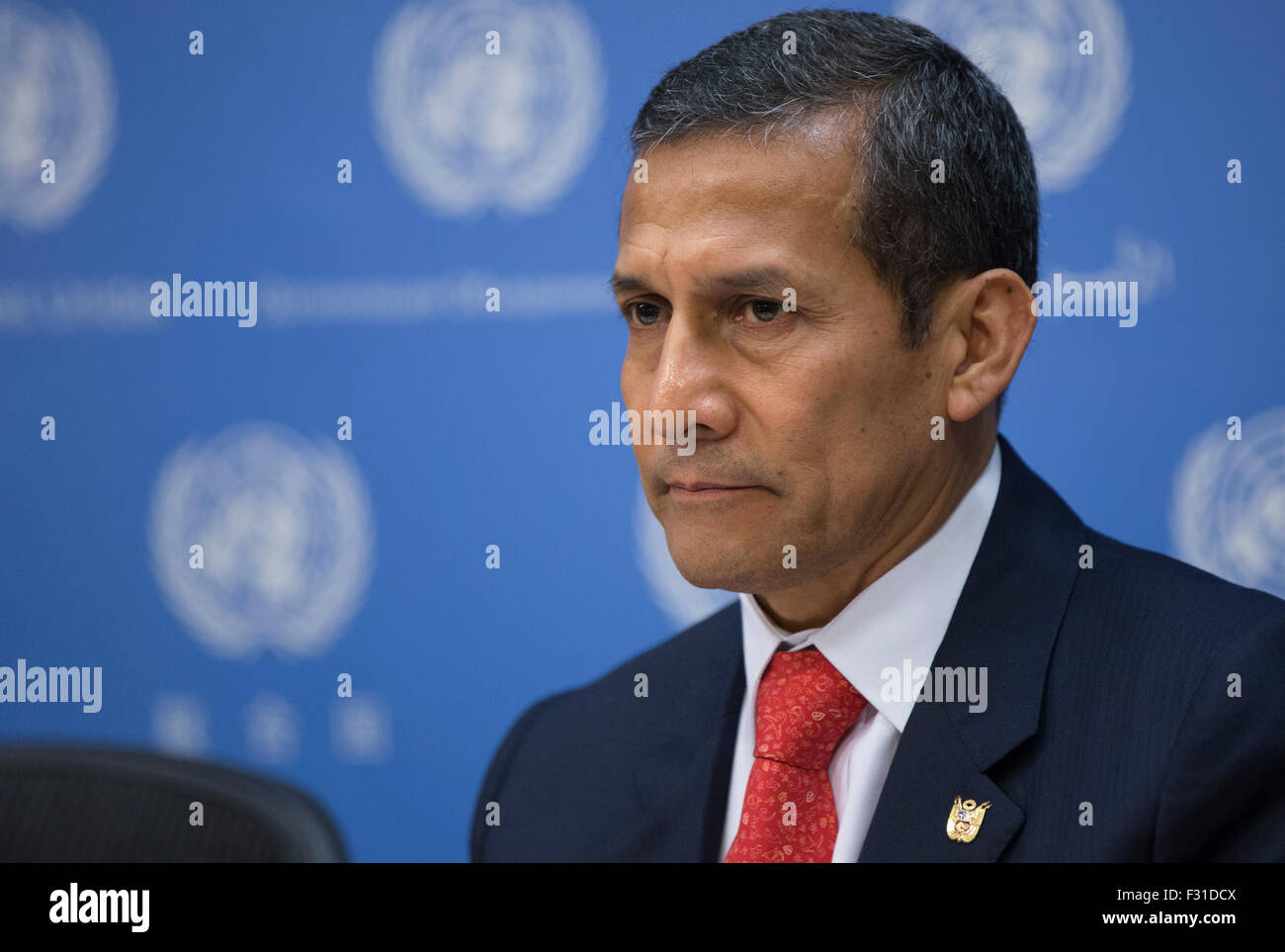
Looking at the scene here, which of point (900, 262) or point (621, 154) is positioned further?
point (621, 154)

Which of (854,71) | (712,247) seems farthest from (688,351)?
(854,71)

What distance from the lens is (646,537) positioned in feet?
7.08

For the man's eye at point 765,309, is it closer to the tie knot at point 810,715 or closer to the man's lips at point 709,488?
the man's lips at point 709,488

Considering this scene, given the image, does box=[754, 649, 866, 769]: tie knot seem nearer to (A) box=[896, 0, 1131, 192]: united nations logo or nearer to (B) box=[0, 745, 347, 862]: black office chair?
(B) box=[0, 745, 347, 862]: black office chair

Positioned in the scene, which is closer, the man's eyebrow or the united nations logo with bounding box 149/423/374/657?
the man's eyebrow

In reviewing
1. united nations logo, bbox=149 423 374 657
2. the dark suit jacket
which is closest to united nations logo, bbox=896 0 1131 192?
the dark suit jacket

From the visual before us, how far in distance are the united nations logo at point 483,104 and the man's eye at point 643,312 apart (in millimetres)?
709

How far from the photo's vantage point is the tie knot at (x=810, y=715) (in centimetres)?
139

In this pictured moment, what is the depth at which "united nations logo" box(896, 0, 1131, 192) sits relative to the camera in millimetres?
1859

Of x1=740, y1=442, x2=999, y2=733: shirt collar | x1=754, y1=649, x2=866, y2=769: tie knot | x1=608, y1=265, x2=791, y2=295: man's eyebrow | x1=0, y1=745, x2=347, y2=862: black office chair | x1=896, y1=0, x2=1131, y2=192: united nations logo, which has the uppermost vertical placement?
x1=896, y1=0, x2=1131, y2=192: united nations logo

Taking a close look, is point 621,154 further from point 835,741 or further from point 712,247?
point 835,741

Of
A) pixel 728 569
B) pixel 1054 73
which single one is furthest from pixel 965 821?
pixel 1054 73

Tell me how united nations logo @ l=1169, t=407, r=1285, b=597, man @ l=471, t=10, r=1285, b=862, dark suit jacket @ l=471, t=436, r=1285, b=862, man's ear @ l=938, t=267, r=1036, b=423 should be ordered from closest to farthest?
dark suit jacket @ l=471, t=436, r=1285, b=862 < man @ l=471, t=10, r=1285, b=862 < man's ear @ l=938, t=267, r=1036, b=423 < united nations logo @ l=1169, t=407, r=1285, b=597

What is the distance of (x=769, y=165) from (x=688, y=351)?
0.75 feet
